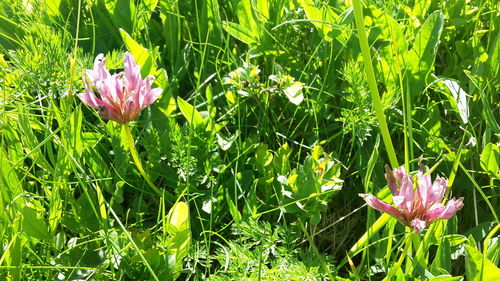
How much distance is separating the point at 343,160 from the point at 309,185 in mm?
260

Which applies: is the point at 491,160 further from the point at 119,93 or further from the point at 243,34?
the point at 119,93

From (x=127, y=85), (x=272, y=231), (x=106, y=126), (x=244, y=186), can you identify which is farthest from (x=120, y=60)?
(x=272, y=231)

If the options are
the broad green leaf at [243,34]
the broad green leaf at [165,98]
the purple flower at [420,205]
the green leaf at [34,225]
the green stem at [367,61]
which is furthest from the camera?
the broad green leaf at [243,34]

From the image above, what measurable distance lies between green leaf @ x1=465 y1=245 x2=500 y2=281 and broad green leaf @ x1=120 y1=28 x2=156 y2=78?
829mm

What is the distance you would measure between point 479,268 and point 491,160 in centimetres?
36

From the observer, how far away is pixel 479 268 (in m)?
1.32

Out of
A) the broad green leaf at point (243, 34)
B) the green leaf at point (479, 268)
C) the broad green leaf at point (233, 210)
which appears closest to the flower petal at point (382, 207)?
the green leaf at point (479, 268)

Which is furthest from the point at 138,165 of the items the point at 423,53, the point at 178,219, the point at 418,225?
the point at 423,53

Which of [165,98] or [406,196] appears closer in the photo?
[406,196]

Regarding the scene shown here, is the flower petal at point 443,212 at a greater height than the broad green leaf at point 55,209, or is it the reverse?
the flower petal at point 443,212

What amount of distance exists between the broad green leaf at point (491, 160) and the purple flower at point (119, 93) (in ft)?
2.36

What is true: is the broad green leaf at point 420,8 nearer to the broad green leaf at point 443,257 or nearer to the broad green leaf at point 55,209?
the broad green leaf at point 443,257

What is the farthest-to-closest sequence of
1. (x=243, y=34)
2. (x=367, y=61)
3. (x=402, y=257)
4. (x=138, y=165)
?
(x=243, y=34)
(x=138, y=165)
(x=402, y=257)
(x=367, y=61)

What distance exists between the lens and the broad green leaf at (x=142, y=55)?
171 centimetres
